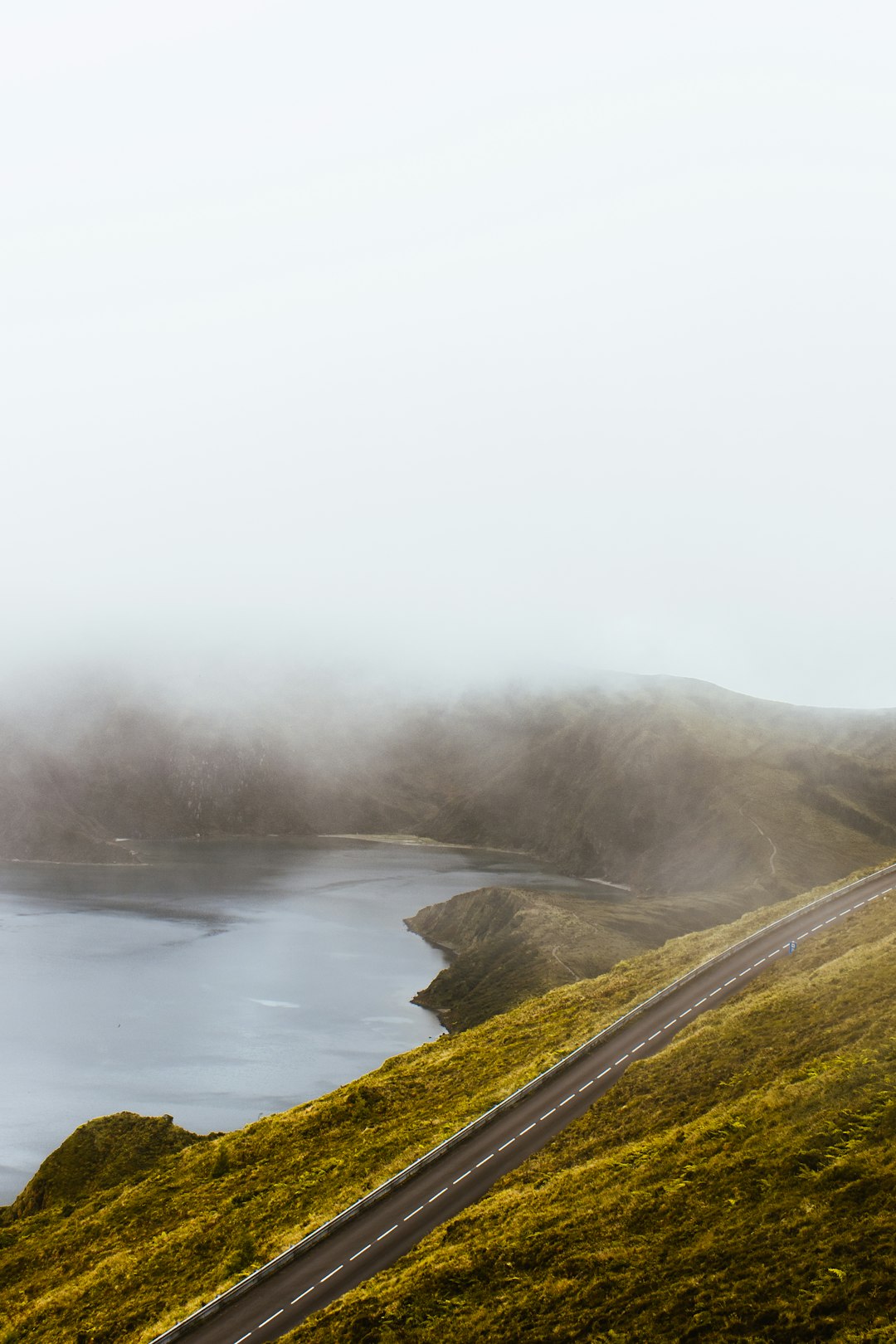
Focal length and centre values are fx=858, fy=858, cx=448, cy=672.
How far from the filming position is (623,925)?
138 meters

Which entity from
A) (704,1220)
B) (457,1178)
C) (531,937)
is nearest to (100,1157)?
(457,1178)

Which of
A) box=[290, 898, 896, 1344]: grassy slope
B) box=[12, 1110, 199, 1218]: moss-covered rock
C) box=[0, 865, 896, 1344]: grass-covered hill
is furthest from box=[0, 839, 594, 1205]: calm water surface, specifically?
box=[290, 898, 896, 1344]: grassy slope

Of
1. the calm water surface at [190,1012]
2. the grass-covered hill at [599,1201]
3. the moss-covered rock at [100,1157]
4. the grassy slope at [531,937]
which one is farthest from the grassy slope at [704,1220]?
the grassy slope at [531,937]

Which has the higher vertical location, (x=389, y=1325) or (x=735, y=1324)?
(x=735, y=1324)

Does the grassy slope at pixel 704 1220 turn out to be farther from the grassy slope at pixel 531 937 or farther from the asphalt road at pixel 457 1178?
the grassy slope at pixel 531 937

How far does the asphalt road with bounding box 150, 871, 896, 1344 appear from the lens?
30.6 m

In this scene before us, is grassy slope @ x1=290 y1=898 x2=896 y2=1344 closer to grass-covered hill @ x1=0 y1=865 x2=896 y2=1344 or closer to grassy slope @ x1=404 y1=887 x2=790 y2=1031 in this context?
grass-covered hill @ x1=0 y1=865 x2=896 y2=1344

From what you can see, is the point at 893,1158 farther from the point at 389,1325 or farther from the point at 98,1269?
the point at 98,1269

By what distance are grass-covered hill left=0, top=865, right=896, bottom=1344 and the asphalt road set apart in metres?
1.85

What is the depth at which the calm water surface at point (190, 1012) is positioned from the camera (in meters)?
85.5

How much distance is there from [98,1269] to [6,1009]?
9106 centimetres

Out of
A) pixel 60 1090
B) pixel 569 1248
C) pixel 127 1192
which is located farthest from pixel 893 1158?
pixel 60 1090

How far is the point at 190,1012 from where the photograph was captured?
120m

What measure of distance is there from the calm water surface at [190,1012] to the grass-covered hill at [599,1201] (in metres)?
27.4
